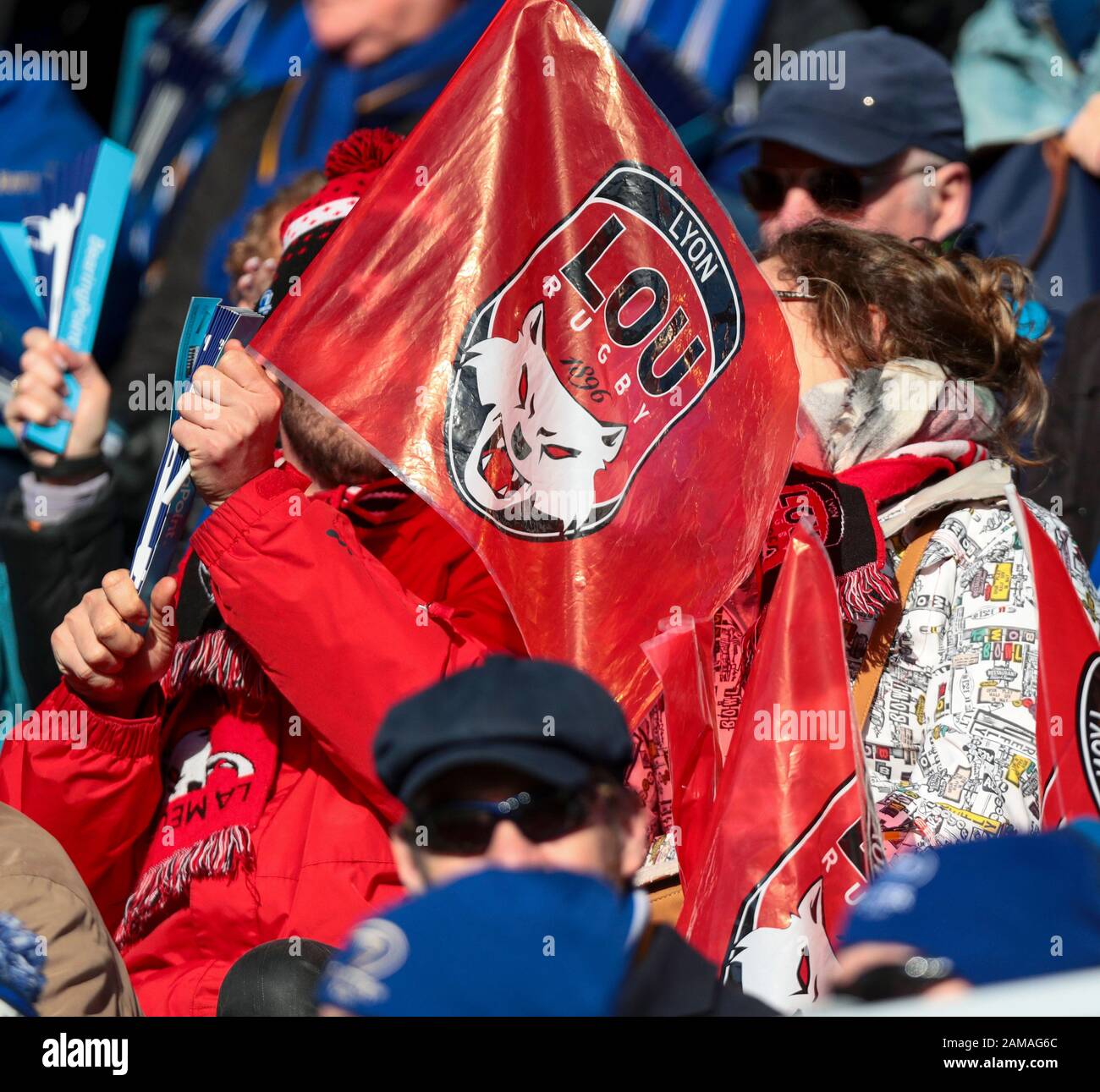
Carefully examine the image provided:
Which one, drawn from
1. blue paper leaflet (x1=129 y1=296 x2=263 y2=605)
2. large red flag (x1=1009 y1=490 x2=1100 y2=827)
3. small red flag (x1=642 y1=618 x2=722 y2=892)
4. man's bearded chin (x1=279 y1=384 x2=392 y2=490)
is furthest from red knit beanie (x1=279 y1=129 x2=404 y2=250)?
large red flag (x1=1009 y1=490 x2=1100 y2=827)

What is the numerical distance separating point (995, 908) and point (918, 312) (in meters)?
1.62

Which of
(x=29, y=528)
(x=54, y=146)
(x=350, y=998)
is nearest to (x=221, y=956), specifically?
(x=350, y=998)

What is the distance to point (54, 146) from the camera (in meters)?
4.96

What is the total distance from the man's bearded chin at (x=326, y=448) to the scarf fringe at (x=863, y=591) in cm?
81

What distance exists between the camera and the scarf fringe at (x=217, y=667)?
2.66 meters

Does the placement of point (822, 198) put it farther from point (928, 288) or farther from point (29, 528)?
point (29, 528)

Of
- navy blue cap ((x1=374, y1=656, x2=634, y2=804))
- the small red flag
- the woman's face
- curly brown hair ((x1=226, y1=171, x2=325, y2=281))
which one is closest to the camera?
navy blue cap ((x1=374, y1=656, x2=634, y2=804))

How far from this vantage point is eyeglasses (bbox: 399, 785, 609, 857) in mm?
1686

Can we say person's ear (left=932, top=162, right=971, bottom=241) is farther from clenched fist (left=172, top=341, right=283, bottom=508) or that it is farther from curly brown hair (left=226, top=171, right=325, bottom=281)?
clenched fist (left=172, top=341, right=283, bottom=508)

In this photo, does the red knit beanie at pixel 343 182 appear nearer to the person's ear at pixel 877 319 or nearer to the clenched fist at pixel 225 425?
the clenched fist at pixel 225 425

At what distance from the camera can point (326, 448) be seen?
2.76 m

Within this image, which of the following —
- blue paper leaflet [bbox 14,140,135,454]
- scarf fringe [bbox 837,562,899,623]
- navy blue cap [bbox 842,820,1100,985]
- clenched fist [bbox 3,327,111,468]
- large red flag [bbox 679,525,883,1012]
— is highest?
blue paper leaflet [bbox 14,140,135,454]

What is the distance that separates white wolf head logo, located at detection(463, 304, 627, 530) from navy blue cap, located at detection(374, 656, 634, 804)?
0.77 meters
